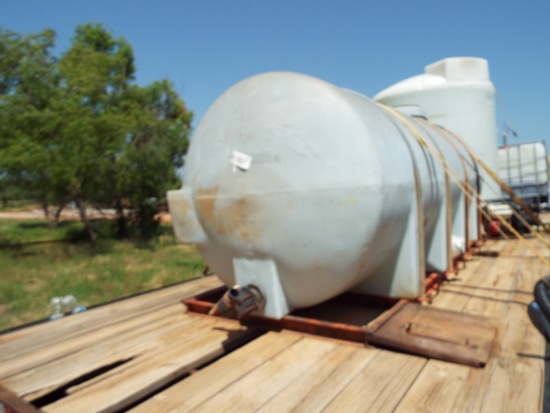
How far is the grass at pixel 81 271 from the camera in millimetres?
7547

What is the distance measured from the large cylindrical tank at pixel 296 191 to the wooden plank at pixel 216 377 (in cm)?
23

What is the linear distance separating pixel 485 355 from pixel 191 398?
1752 mm

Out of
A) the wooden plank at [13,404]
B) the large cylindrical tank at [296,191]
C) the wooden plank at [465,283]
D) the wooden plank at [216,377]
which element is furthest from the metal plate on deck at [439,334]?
the wooden plank at [13,404]

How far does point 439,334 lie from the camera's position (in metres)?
2.77

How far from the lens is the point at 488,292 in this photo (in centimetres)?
402

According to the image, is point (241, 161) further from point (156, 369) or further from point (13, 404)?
point (13, 404)

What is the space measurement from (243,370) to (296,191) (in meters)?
1.20

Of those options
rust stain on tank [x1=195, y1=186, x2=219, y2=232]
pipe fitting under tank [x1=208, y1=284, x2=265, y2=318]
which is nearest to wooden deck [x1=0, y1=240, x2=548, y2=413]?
pipe fitting under tank [x1=208, y1=284, x2=265, y2=318]

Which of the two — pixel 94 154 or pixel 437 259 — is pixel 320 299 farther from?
pixel 94 154

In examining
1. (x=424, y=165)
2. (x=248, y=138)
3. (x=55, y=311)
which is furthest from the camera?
(x=55, y=311)

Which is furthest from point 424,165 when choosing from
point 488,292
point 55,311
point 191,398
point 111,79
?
point 111,79

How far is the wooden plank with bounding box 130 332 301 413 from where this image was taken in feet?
7.23

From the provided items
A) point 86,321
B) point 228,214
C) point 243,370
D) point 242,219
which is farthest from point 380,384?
point 86,321

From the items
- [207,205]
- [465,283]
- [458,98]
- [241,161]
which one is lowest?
[465,283]
